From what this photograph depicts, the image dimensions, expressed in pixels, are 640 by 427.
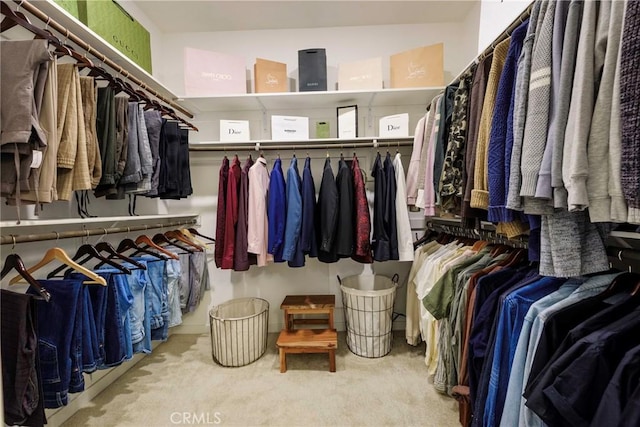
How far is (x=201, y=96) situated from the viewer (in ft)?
6.79

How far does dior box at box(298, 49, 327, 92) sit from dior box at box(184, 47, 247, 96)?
1.49 ft

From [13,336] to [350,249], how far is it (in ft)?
5.10

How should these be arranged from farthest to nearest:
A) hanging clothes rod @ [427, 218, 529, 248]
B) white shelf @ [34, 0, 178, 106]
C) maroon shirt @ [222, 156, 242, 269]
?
maroon shirt @ [222, 156, 242, 269], hanging clothes rod @ [427, 218, 529, 248], white shelf @ [34, 0, 178, 106]

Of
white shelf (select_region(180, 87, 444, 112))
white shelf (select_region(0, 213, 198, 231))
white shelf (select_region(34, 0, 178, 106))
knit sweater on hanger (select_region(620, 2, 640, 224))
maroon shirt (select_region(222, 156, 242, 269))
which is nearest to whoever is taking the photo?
knit sweater on hanger (select_region(620, 2, 640, 224))

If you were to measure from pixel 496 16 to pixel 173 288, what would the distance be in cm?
218

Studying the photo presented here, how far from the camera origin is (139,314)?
1.45 m

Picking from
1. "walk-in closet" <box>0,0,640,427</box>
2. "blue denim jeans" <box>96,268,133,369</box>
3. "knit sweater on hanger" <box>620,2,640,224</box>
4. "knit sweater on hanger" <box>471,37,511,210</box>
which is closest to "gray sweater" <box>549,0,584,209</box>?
"walk-in closet" <box>0,0,640,427</box>

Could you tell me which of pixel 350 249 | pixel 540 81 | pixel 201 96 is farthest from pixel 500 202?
pixel 201 96

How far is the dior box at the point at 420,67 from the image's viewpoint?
2.04m

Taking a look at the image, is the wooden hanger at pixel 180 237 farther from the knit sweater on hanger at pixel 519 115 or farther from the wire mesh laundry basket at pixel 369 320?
the knit sweater on hanger at pixel 519 115

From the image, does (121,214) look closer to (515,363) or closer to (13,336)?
(13,336)

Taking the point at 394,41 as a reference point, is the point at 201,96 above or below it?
below

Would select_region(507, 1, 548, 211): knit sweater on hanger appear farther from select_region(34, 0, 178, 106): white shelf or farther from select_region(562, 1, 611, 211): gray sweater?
select_region(34, 0, 178, 106): white shelf

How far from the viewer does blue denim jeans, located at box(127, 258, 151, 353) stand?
1.42 metres
